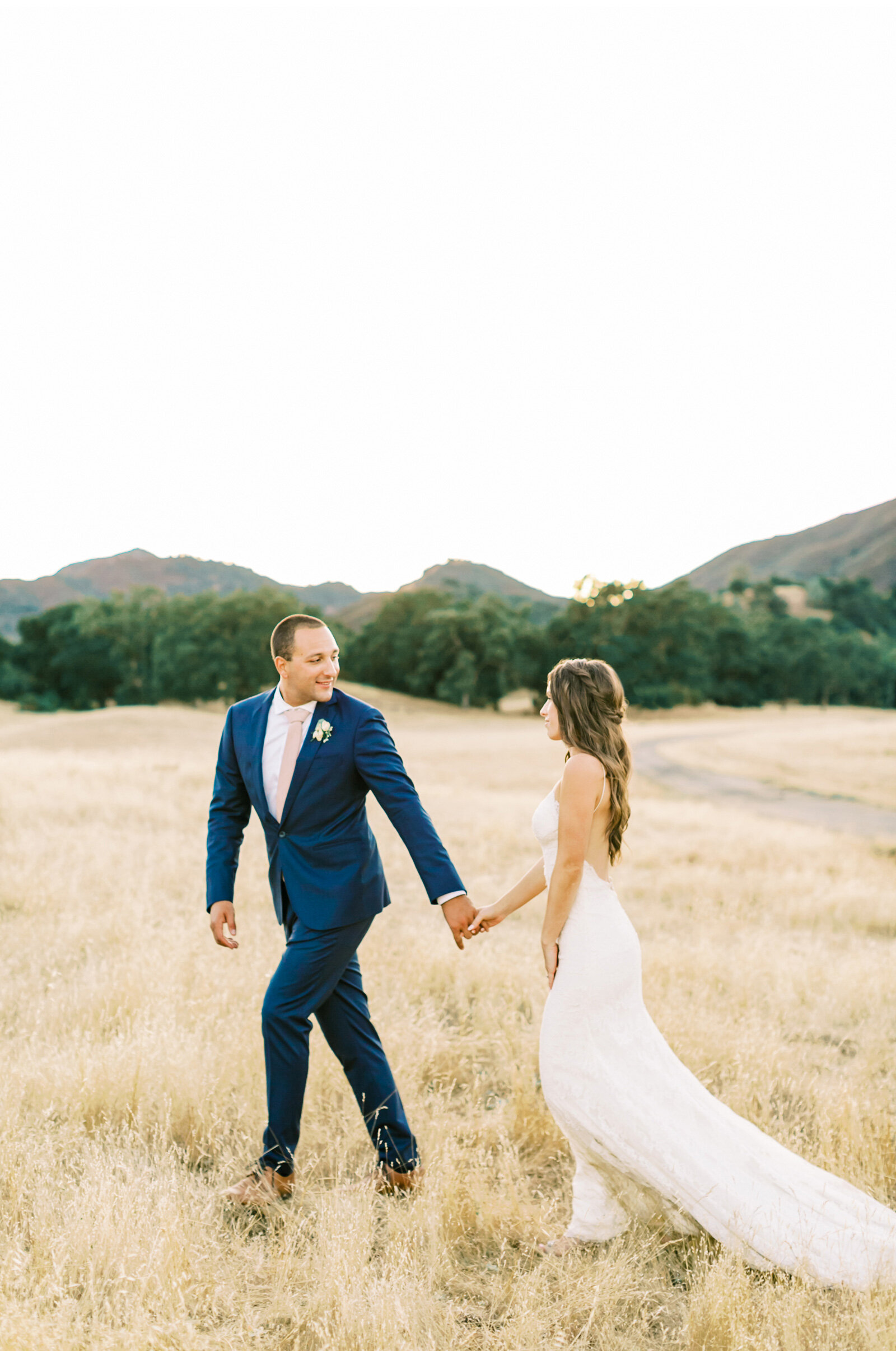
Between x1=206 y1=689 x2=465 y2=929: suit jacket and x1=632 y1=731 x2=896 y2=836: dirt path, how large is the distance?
50.5 feet

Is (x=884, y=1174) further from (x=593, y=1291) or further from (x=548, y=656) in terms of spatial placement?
(x=548, y=656)

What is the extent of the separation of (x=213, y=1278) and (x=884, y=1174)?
112 inches

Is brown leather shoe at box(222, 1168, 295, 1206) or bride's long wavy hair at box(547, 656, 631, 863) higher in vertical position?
bride's long wavy hair at box(547, 656, 631, 863)

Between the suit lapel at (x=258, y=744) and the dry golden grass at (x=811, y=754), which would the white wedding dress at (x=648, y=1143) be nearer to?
the suit lapel at (x=258, y=744)

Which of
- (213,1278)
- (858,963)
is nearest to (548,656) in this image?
(858,963)

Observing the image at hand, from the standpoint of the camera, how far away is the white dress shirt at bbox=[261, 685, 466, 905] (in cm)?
378

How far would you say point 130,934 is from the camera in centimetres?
702

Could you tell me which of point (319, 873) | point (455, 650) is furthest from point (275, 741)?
point (455, 650)

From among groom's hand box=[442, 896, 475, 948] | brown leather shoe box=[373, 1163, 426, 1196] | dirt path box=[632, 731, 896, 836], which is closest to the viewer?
groom's hand box=[442, 896, 475, 948]

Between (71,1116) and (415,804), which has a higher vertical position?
(415,804)

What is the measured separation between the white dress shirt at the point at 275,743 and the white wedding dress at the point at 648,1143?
1145 millimetres

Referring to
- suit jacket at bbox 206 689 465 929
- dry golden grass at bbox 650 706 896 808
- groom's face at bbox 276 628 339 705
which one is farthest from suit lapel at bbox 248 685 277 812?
dry golden grass at bbox 650 706 896 808

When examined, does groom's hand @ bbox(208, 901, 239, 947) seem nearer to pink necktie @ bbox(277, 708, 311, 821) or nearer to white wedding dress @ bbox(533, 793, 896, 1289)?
pink necktie @ bbox(277, 708, 311, 821)

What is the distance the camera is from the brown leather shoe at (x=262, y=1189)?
11.7 feet
